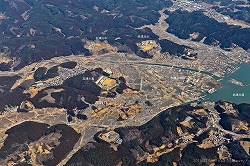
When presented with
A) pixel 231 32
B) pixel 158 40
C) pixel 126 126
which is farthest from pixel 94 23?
pixel 126 126

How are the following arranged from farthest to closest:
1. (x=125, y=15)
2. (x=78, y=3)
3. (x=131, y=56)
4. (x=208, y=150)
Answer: (x=78, y=3) < (x=125, y=15) < (x=131, y=56) < (x=208, y=150)

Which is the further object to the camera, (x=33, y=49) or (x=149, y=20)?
(x=149, y=20)

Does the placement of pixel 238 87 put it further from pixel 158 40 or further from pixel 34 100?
pixel 34 100

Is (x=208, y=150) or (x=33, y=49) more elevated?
(x=208, y=150)

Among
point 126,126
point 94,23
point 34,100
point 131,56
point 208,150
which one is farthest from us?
point 94,23

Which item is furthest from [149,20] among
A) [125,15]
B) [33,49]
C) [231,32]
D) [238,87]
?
[238,87]

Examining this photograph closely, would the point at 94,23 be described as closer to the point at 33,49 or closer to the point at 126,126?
the point at 33,49
